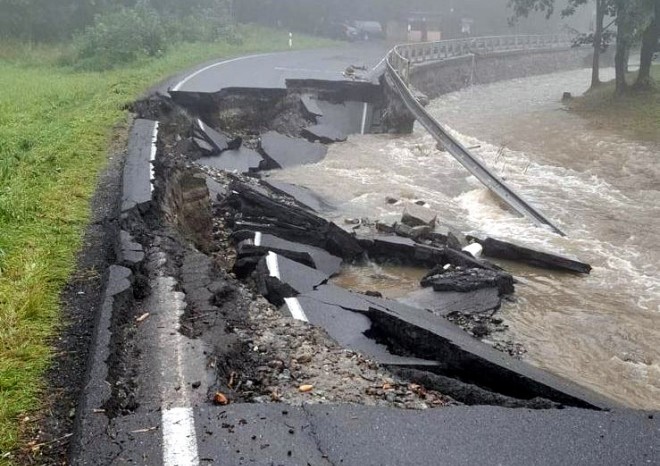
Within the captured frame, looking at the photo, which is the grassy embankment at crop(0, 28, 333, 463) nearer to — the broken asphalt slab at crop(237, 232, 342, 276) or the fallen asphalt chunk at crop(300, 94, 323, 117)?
the broken asphalt slab at crop(237, 232, 342, 276)

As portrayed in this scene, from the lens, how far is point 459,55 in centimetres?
3216

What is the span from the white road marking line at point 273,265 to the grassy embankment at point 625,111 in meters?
15.6

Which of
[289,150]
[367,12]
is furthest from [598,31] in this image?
[367,12]

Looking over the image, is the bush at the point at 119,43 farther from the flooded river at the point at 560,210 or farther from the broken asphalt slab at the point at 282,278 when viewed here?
the broken asphalt slab at the point at 282,278

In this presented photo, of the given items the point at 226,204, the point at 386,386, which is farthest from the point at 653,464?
the point at 226,204

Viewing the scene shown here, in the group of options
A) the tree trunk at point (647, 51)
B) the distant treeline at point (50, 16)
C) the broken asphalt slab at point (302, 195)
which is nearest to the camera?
the broken asphalt slab at point (302, 195)

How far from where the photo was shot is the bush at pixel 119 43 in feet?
69.4

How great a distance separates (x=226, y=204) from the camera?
9703mm

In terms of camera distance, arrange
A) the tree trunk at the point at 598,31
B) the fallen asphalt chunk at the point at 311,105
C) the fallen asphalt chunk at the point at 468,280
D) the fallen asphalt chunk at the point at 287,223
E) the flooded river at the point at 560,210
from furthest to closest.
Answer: the tree trunk at the point at 598,31 → the fallen asphalt chunk at the point at 311,105 → the fallen asphalt chunk at the point at 287,223 → the fallen asphalt chunk at the point at 468,280 → the flooded river at the point at 560,210

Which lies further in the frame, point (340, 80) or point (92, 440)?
point (340, 80)

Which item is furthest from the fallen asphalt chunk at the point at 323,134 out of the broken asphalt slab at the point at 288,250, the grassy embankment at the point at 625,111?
the grassy embankment at the point at 625,111

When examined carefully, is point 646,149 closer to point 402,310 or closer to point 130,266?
point 402,310

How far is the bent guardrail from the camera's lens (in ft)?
37.4

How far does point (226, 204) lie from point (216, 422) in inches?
254
